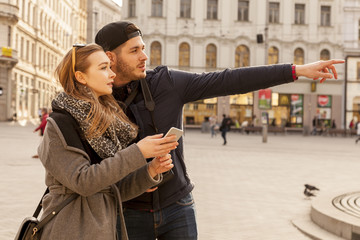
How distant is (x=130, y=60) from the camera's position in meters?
2.69

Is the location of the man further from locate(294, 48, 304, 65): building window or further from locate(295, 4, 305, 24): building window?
locate(295, 4, 305, 24): building window

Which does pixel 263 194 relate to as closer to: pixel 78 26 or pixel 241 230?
pixel 241 230

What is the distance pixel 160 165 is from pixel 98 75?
0.47 meters

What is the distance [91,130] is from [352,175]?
11400 mm

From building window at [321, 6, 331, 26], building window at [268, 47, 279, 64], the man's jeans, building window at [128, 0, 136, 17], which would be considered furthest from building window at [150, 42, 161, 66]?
the man's jeans

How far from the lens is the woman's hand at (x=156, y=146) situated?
2.25 metres

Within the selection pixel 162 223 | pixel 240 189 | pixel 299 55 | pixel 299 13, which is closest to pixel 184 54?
pixel 299 55

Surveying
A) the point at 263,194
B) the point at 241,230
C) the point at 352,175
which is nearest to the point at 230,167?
the point at 352,175

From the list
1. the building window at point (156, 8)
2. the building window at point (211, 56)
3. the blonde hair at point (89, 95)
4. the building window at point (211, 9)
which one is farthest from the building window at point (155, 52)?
the blonde hair at point (89, 95)

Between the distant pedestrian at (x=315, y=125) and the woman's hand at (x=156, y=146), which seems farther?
the distant pedestrian at (x=315, y=125)

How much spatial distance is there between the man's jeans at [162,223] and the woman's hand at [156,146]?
0.55 m

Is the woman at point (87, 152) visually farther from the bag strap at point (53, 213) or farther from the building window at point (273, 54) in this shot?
the building window at point (273, 54)

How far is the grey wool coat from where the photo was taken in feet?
7.20

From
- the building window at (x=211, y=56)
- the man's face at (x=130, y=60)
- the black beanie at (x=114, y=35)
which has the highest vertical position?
the building window at (x=211, y=56)
